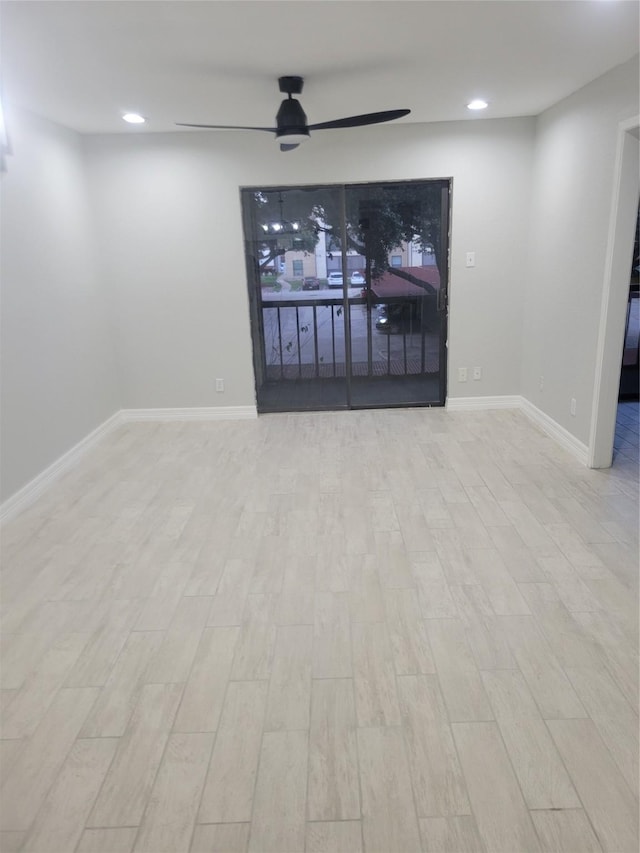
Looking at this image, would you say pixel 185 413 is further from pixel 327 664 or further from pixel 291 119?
pixel 327 664

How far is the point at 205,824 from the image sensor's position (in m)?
1.53

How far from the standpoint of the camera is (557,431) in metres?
4.32

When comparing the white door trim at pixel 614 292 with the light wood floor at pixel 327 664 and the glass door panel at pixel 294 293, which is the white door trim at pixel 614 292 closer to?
the light wood floor at pixel 327 664

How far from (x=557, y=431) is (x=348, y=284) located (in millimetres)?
2198

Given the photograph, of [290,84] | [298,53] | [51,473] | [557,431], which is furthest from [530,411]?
[51,473]

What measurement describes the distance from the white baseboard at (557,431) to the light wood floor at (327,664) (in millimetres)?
233

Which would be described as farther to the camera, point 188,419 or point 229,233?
point 188,419

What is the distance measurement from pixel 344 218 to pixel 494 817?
441 centimetres

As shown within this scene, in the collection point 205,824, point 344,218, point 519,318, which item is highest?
point 344,218

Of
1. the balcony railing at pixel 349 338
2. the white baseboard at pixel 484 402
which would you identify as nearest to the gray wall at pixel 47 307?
the balcony railing at pixel 349 338

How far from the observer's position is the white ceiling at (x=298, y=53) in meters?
2.20

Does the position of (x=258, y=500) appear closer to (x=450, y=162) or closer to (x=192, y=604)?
(x=192, y=604)

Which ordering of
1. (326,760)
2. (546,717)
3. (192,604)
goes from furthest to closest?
1. (192,604)
2. (546,717)
3. (326,760)

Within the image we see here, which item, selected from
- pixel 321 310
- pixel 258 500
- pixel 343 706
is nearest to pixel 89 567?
pixel 258 500
